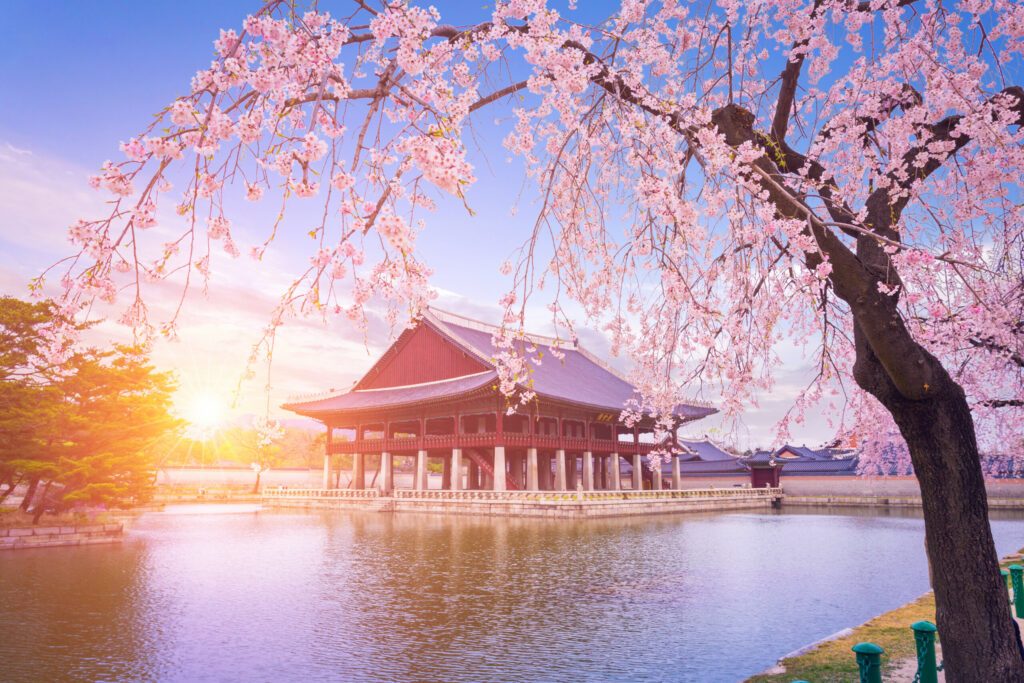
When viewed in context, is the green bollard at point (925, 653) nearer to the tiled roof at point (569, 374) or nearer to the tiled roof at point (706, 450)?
the tiled roof at point (569, 374)

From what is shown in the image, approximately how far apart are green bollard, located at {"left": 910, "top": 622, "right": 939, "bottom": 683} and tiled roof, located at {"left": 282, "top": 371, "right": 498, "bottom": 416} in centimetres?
2638

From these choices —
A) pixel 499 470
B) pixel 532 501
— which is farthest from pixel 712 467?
pixel 532 501

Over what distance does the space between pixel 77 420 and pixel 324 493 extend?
21351mm

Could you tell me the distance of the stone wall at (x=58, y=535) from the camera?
1755 centimetres

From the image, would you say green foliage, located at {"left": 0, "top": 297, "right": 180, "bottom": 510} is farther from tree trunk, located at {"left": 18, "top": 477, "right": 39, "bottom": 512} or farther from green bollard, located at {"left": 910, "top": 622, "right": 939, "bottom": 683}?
green bollard, located at {"left": 910, "top": 622, "right": 939, "bottom": 683}

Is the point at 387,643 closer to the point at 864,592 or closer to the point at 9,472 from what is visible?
the point at 864,592

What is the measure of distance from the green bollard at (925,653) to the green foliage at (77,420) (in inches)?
713

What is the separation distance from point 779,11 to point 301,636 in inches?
351

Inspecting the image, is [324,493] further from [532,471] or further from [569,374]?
[569,374]

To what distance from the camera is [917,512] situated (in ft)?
120

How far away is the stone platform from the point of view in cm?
2827

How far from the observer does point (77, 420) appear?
18516 mm

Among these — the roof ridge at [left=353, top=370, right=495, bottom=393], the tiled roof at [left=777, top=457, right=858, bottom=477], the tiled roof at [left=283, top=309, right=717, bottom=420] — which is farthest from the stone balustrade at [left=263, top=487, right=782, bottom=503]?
the roof ridge at [left=353, top=370, right=495, bottom=393]

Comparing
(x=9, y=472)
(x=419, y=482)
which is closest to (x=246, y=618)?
(x=9, y=472)
